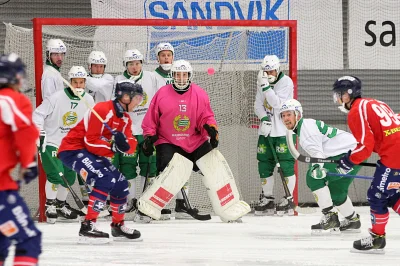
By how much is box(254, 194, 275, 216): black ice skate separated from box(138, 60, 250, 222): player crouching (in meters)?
1.07

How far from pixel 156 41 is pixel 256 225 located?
83.7 inches

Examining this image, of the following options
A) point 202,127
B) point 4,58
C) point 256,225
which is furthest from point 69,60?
point 4,58

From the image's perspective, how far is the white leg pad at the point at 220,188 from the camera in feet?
23.2

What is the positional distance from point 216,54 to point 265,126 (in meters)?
0.84

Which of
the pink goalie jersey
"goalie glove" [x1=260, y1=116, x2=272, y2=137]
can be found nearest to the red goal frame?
"goalie glove" [x1=260, y1=116, x2=272, y2=137]

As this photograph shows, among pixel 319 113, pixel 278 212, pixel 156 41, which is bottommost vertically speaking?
pixel 278 212

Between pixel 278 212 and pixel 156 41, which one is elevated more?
pixel 156 41

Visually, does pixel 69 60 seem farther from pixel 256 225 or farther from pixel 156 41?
pixel 256 225

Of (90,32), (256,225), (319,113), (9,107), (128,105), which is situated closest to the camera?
(9,107)

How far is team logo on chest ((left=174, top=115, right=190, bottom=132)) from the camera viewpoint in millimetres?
7289

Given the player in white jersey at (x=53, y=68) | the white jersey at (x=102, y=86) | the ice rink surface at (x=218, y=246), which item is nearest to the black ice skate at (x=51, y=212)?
the ice rink surface at (x=218, y=246)

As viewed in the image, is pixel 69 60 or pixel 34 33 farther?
pixel 69 60

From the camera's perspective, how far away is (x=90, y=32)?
804cm

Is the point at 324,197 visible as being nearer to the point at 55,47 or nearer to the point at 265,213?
the point at 265,213
